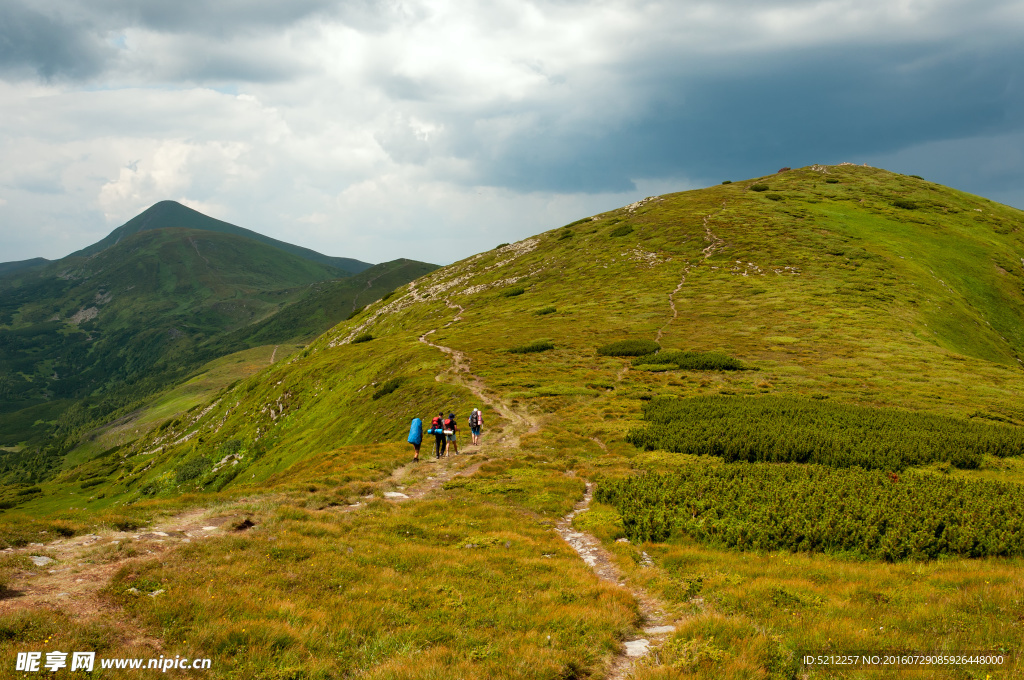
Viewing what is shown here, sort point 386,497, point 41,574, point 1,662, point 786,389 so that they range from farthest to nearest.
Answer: point 786,389, point 386,497, point 41,574, point 1,662

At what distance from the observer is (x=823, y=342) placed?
154 feet

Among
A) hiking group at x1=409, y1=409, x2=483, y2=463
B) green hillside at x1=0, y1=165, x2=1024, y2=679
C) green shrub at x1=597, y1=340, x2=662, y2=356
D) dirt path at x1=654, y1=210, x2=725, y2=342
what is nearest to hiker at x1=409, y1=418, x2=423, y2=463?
hiking group at x1=409, y1=409, x2=483, y2=463

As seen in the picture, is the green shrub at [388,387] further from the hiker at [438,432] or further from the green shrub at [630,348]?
the green shrub at [630,348]

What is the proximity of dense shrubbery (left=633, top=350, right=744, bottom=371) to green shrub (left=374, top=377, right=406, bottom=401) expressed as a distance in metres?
23.7

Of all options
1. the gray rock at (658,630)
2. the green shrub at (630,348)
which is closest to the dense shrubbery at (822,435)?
the gray rock at (658,630)

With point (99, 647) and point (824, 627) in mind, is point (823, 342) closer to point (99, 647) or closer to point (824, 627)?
point (824, 627)

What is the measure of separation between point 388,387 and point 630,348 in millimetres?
25101

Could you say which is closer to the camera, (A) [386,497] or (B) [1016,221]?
(A) [386,497]

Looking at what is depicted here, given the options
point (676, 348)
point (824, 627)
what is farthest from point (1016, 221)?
point (824, 627)

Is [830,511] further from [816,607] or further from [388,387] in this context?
[388,387]

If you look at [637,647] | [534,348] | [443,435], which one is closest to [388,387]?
[534,348]

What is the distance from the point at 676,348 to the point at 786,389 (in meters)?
13.2

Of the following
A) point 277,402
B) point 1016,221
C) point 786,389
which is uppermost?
point 1016,221

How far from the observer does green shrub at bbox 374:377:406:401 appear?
1896 inches
